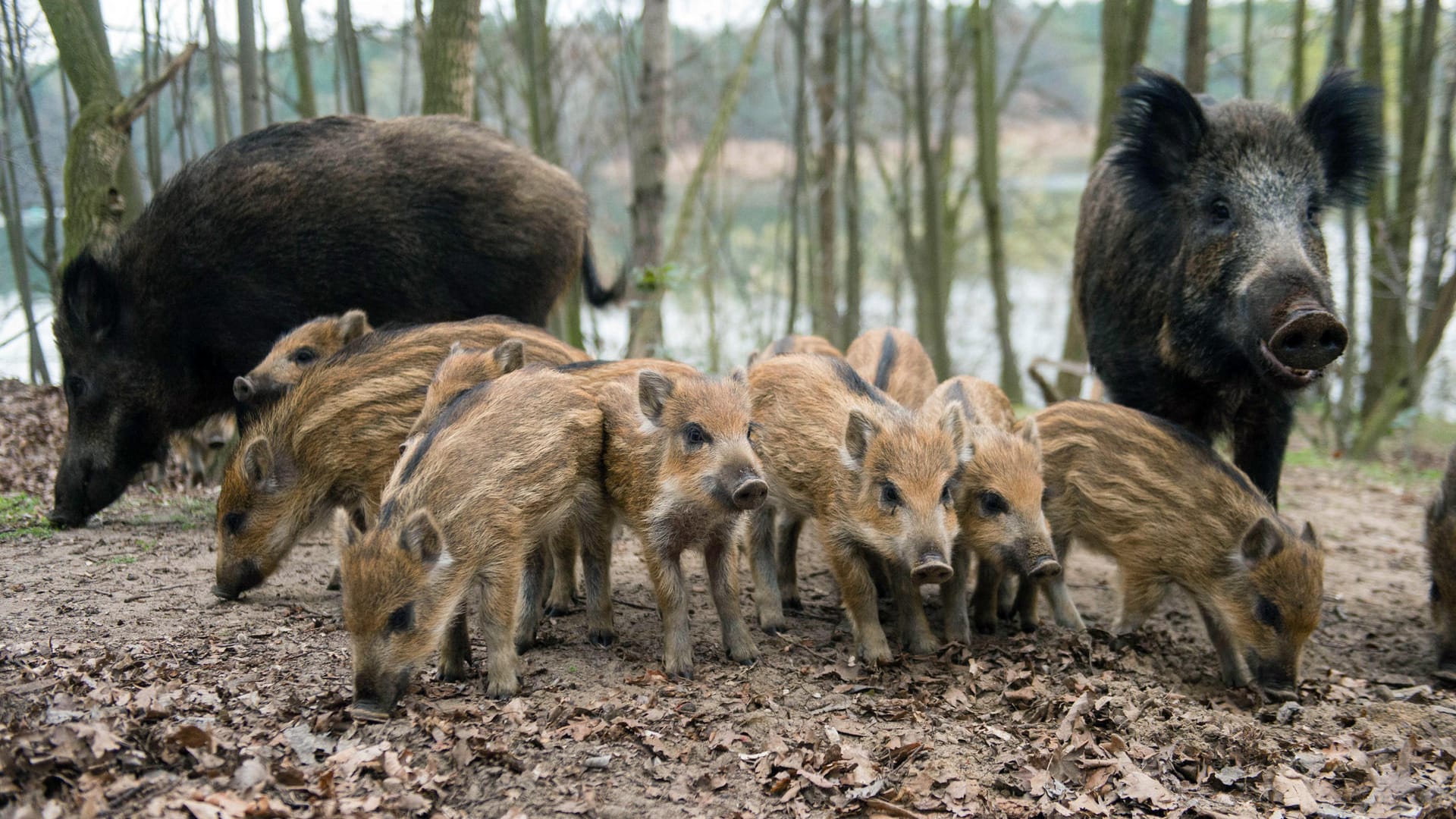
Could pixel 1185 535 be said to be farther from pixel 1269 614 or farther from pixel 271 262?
pixel 271 262

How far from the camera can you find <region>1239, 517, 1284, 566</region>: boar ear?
458 cm

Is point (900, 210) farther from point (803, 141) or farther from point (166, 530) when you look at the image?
point (166, 530)

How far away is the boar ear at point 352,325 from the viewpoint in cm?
549

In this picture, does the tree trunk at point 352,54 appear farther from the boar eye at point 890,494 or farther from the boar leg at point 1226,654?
the boar leg at point 1226,654

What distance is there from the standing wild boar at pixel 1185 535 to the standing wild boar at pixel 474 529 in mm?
2256

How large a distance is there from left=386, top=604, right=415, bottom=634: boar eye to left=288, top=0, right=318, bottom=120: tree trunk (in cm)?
642

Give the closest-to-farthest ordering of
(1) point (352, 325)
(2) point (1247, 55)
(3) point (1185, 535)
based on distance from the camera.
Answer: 1. (3) point (1185, 535)
2. (1) point (352, 325)
3. (2) point (1247, 55)

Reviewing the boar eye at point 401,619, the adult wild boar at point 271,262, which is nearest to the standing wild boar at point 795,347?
the adult wild boar at point 271,262

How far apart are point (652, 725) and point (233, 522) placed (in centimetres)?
230

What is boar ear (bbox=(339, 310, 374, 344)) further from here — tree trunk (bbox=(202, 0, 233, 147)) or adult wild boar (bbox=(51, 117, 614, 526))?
tree trunk (bbox=(202, 0, 233, 147))

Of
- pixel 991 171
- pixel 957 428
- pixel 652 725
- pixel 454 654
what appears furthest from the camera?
pixel 991 171

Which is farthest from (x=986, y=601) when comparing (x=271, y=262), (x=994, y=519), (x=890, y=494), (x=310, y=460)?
(x=271, y=262)

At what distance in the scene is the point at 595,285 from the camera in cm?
693

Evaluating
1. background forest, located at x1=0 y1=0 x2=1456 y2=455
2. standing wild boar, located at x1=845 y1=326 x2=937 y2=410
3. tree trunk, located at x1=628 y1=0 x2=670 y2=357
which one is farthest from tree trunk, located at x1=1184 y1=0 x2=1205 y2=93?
tree trunk, located at x1=628 y1=0 x2=670 y2=357
